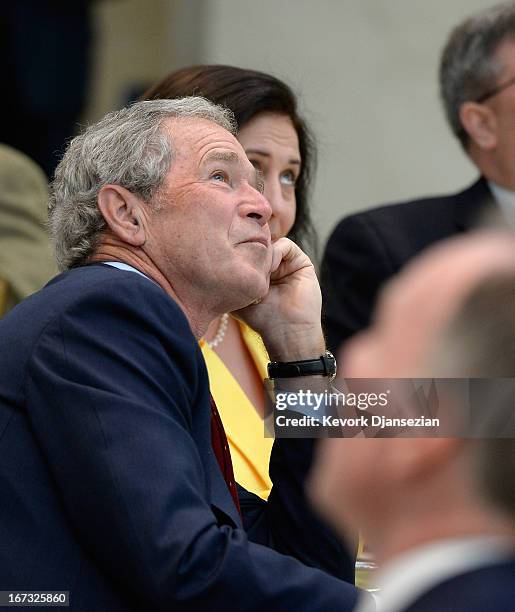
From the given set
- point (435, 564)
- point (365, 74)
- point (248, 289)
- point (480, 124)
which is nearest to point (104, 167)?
point (248, 289)

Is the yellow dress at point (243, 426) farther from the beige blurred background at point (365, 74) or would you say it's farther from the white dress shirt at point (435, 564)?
the beige blurred background at point (365, 74)

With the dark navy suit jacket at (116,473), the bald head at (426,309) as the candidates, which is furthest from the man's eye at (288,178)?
the bald head at (426,309)

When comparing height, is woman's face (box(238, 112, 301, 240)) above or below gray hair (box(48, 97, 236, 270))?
below

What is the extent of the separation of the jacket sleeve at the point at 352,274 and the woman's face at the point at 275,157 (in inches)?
16.6

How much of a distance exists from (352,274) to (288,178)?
476mm

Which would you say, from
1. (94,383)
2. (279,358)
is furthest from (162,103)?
(94,383)

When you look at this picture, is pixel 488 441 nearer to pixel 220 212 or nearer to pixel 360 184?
pixel 220 212

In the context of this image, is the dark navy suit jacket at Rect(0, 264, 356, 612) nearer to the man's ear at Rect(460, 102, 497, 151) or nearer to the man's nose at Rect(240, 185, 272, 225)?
the man's nose at Rect(240, 185, 272, 225)

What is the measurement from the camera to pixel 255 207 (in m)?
2.80

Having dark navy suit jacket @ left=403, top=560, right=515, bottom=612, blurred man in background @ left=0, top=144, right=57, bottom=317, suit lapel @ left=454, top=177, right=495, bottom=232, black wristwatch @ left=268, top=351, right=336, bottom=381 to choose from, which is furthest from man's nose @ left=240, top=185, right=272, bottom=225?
dark navy suit jacket @ left=403, top=560, right=515, bottom=612

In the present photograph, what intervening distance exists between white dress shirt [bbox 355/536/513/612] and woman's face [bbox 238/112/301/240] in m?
2.23

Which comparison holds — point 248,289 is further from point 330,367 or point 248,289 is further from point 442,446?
point 442,446

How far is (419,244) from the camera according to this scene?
13.4ft

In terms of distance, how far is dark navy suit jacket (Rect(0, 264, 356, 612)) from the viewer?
2.17 metres
